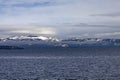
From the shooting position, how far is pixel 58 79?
3093 inches

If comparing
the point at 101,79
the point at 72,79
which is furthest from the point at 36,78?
the point at 101,79

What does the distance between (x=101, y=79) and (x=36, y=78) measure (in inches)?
507

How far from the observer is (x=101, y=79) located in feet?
254

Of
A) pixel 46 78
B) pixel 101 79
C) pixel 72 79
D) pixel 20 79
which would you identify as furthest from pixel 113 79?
pixel 20 79

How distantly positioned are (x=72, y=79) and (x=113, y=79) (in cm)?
773

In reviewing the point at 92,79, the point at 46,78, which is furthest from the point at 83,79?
the point at 46,78

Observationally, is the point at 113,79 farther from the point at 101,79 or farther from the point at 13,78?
the point at 13,78

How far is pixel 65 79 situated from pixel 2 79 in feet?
40.2

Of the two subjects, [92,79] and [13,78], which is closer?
[92,79]

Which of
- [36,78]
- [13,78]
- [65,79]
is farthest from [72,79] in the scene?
[13,78]

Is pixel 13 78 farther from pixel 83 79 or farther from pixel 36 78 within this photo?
pixel 83 79

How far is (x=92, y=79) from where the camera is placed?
3036 inches

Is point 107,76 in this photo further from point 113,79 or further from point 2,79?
point 2,79

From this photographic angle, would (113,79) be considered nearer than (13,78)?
Yes
